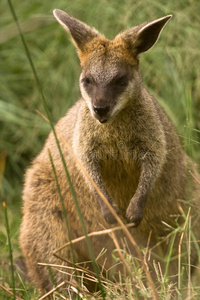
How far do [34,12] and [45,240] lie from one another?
11.5ft

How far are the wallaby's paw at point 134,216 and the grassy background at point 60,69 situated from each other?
5.62 ft

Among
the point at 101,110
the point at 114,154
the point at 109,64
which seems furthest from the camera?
the point at 114,154

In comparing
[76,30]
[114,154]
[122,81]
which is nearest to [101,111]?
[122,81]

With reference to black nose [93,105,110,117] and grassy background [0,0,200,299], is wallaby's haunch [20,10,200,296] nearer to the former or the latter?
black nose [93,105,110,117]

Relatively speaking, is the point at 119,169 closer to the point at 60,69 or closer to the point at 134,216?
the point at 134,216

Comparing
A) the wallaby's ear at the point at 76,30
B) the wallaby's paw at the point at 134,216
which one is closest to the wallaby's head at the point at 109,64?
the wallaby's ear at the point at 76,30

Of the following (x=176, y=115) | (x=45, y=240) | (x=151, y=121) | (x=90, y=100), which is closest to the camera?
(x=90, y=100)

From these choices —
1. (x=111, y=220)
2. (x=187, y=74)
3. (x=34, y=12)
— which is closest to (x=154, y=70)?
(x=187, y=74)

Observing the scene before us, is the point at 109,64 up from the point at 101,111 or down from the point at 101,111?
up

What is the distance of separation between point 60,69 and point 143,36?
288 cm

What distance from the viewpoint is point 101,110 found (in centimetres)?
388

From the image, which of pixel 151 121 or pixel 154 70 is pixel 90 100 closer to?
pixel 151 121

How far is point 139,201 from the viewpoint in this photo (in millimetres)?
4242

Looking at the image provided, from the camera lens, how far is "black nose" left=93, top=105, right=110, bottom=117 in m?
3.87
